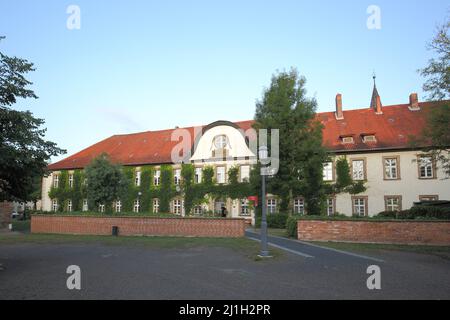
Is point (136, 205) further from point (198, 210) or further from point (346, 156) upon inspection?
point (346, 156)

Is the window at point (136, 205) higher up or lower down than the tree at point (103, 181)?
lower down

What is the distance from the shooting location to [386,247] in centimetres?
1506

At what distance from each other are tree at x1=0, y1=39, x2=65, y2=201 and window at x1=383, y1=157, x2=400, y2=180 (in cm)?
2684

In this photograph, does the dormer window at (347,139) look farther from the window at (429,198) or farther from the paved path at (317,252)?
the paved path at (317,252)

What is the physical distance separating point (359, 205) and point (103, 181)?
21683 millimetres

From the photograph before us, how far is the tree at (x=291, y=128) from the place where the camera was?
2434 centimetres

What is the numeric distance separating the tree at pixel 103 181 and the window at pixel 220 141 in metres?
11.4

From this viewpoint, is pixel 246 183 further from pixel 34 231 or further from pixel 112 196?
pixel 34 231

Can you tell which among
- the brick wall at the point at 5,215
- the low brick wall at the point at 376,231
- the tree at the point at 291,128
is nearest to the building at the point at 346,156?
the tree at the point at 291,128

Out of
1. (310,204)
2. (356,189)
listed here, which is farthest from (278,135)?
(356,189)

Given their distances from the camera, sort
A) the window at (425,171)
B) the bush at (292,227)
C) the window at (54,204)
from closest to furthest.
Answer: the bush at (292,227) → the window at (425,171) → the window at (54,204)

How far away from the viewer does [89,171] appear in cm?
2717

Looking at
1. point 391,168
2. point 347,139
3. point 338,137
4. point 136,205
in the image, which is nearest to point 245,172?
point 338,137

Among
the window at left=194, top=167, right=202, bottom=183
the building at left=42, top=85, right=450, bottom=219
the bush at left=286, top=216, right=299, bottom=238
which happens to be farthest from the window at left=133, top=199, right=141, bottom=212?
the bush at left=286, top=216, right=299, bottom=238
